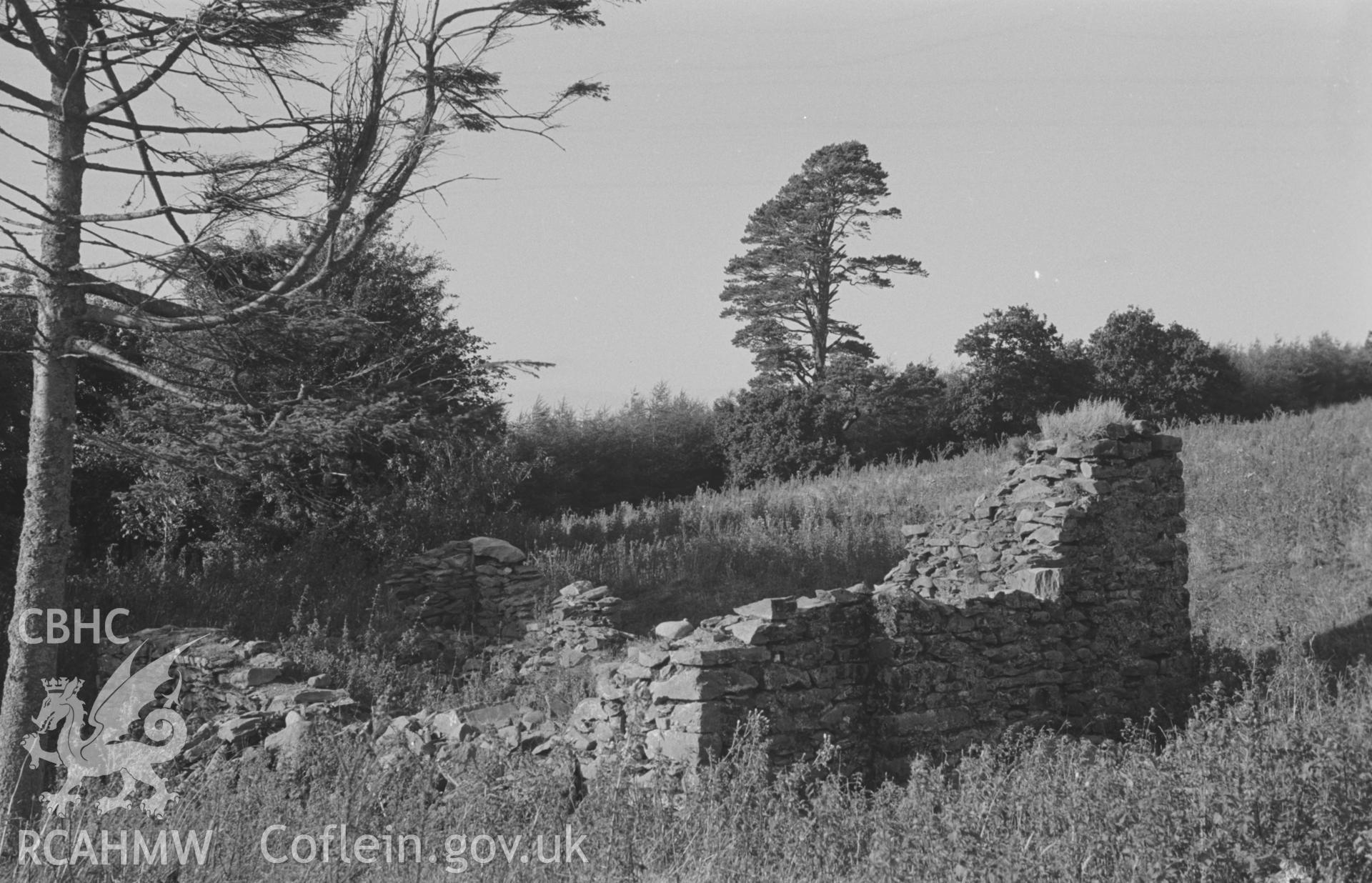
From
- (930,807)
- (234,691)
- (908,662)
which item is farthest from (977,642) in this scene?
(234,691)

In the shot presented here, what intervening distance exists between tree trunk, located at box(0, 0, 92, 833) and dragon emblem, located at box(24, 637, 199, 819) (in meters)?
0.16

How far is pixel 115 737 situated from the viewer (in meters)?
8.26

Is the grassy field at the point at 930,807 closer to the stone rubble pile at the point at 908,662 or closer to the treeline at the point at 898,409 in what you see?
the stone rubble pile at the point at 908,662

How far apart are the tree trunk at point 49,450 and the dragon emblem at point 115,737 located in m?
0.16

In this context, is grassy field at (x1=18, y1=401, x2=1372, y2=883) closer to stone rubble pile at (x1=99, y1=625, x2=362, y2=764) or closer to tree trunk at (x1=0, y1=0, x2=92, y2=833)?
stone rubble pile at (x1=99, y1=625, x2=362, y2=764)

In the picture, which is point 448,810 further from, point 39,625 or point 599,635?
point 599,635

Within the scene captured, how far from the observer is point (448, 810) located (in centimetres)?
553

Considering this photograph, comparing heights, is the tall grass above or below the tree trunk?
below

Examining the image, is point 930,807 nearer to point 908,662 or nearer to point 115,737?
point 908,662

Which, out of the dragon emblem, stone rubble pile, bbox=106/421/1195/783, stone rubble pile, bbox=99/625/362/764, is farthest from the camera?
stone rubble pile, bbox=99/625/362/764

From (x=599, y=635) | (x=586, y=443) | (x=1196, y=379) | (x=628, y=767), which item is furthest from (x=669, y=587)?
(x=1196, y=379)

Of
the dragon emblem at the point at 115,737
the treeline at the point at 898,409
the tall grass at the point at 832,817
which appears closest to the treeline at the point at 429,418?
the treeline at the point at 898,409

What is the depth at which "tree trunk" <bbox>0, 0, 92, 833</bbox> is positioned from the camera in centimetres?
721

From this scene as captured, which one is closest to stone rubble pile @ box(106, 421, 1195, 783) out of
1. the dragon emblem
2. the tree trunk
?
the dragon emblem
